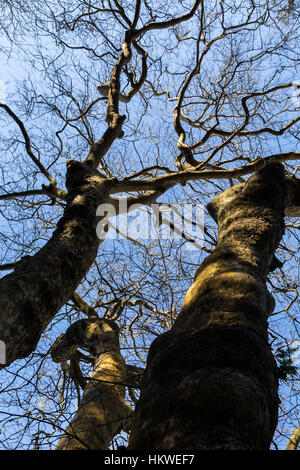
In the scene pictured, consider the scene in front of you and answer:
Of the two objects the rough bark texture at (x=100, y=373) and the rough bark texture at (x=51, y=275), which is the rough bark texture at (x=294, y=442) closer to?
the rough bark texture at (x=100, y=373)

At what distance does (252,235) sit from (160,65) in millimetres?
5017

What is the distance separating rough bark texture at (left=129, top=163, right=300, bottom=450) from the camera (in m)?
0.98

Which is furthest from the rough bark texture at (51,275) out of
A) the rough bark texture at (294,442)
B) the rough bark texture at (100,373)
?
the rough bark texture at (294,442)

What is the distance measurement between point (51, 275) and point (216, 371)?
1434mm

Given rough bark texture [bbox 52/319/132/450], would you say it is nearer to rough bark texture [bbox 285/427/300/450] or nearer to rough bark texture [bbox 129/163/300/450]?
rough bark texture [bbox 285/427/300/450]

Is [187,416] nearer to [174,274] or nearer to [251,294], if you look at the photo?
[251,294]

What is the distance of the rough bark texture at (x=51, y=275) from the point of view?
6.17 ft

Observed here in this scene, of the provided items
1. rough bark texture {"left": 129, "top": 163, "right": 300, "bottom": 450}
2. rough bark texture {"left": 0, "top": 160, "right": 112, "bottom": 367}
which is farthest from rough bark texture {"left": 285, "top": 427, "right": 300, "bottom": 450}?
rough bark texture {"left": 0, "top": 160, "right": 112, "bottom": 367}

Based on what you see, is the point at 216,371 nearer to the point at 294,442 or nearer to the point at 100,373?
the point at 294,442

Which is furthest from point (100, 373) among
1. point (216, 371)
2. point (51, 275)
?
point (216, 371)

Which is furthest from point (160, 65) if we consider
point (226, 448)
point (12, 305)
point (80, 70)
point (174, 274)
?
point (226, 448)

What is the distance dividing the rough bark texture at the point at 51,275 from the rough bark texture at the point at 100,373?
1.07m

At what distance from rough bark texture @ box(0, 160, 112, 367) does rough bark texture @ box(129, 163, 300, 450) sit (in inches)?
34.5

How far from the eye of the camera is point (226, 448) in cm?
90
